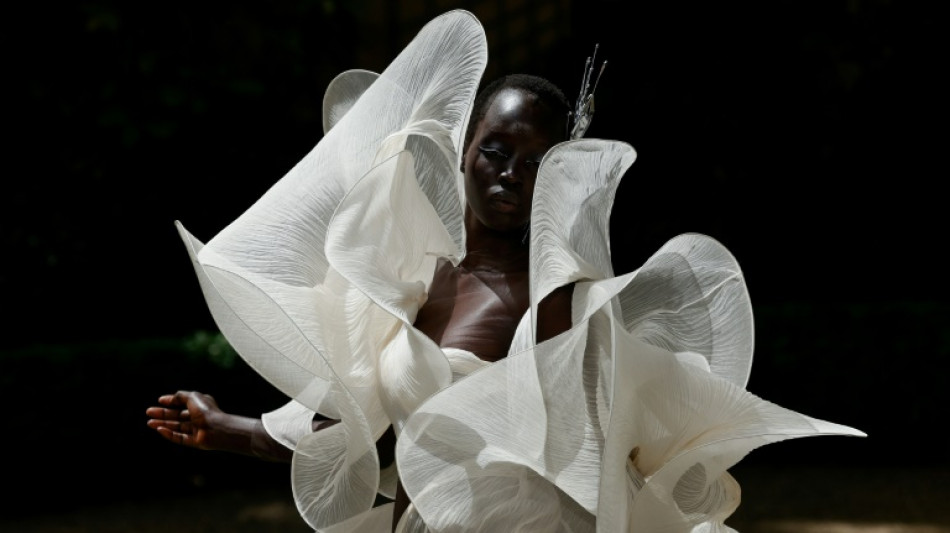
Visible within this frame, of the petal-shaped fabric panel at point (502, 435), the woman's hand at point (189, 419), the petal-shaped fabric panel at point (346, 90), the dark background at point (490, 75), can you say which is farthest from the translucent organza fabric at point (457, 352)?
the dark background at point (490, 75)

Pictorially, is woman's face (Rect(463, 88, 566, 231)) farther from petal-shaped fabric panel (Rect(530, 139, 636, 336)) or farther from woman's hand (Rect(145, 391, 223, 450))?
woman's hand (Rect(145, 391, 223, 450))

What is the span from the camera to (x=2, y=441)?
676cm

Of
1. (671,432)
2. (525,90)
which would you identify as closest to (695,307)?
(671,432)

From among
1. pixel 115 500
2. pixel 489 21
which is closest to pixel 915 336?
pixel 489 21

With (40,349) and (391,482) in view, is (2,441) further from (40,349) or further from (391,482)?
(391,482)

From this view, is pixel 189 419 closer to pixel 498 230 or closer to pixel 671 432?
pixel 498 230

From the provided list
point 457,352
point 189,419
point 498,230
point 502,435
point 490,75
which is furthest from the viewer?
point 490,75

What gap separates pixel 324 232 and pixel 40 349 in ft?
16.5

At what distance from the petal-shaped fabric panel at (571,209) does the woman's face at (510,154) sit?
0.66 ft

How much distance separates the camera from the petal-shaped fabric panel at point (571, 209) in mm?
1951

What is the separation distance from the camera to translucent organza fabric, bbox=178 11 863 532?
6.39ft

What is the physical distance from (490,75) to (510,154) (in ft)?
22.5

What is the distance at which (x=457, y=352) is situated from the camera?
2146 millimetres

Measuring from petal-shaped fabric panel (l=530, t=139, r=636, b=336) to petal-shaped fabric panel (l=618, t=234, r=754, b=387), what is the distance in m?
0.17
